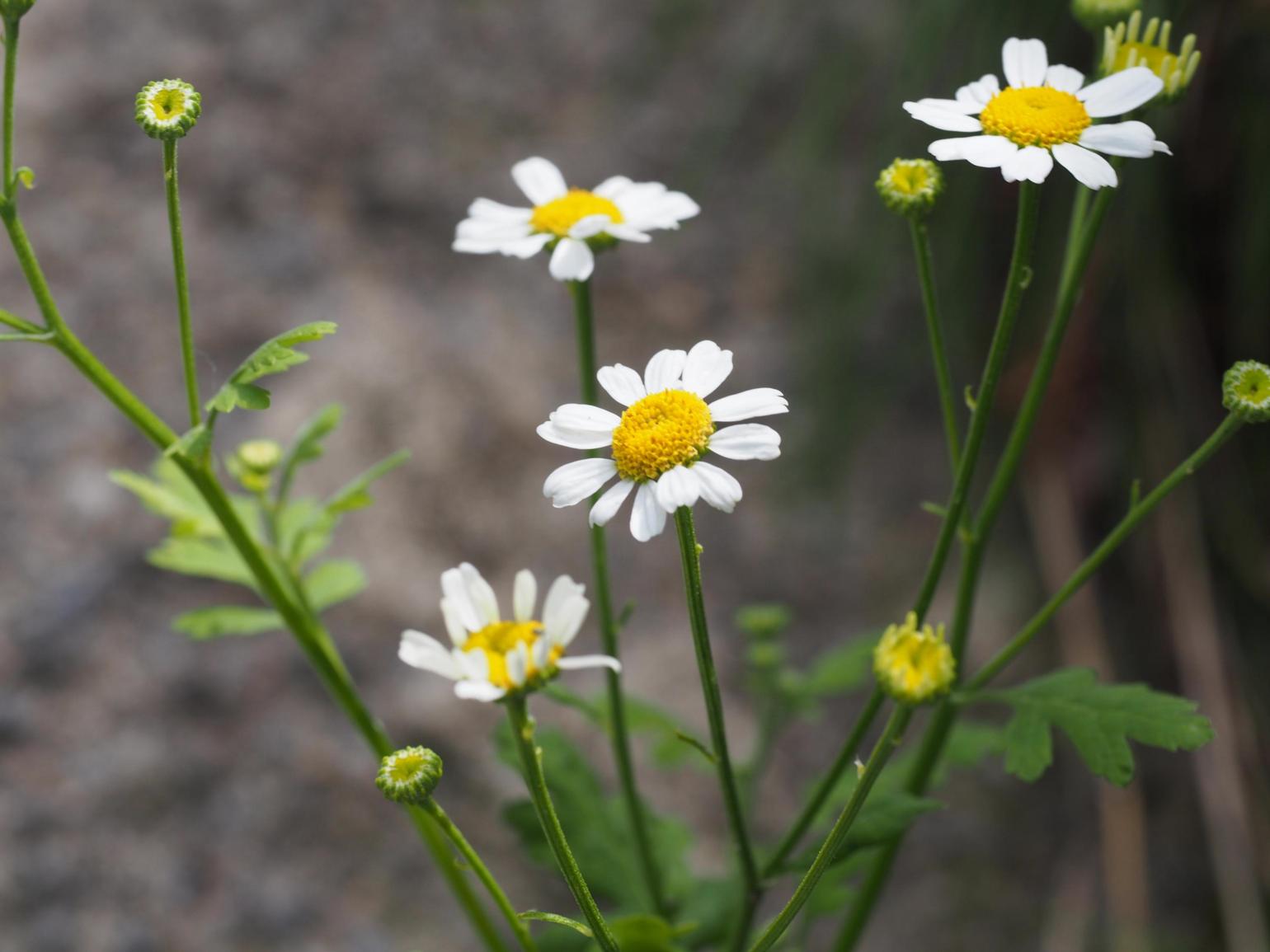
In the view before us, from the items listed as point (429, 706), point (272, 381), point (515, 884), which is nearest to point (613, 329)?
point (272, 381)

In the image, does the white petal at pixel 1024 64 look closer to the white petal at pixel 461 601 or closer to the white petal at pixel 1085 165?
the white petal at pixel 1085 165

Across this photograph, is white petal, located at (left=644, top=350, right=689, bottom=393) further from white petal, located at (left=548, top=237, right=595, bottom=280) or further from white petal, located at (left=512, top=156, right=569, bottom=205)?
white petal, located at (left=512, top=156, right=569, bottom=205)

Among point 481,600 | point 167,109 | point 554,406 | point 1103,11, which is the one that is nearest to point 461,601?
point 481,600

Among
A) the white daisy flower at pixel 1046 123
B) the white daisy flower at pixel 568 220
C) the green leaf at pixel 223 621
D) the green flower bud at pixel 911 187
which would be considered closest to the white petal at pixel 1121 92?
the white daisy flower at pixel 1046 123

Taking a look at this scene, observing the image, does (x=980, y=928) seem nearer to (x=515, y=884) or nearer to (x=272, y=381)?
(x=515, y=884)

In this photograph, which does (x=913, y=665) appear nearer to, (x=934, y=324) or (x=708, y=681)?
(x=708, y=681)
